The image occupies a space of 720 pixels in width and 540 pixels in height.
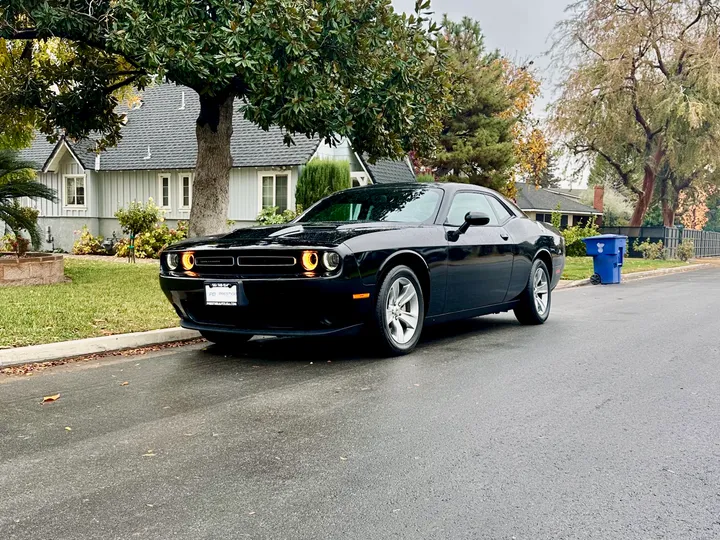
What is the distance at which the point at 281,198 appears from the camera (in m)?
23.8

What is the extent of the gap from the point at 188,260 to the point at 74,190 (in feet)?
73.7

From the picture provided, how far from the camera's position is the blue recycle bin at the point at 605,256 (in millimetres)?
17281

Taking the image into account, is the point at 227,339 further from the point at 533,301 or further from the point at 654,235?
the point at 654,235

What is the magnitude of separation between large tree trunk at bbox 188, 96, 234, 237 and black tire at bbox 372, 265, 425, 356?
22.3 ft

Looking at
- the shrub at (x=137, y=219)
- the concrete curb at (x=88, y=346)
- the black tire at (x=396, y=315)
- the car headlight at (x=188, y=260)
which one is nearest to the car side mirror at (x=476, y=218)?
the black tire at (x=396, y=315)

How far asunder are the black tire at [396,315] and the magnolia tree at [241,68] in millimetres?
4715

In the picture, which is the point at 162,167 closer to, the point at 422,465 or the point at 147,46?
the point at 147,46

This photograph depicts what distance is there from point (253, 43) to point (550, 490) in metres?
8.37

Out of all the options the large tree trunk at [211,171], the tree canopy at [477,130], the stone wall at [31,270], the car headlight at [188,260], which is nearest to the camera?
the car headlight at [188,260]

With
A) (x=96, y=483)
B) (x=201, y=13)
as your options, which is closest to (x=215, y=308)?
(x=96, y=483)

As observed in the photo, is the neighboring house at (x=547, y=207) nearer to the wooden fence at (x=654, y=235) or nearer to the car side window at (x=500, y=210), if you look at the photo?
the wooden fence at (x=654, y=235)

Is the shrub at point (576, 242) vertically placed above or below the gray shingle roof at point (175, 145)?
below

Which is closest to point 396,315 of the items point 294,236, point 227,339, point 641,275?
point 294,236

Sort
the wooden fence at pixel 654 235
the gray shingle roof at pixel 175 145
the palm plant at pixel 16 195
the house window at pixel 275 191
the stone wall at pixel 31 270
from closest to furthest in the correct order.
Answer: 1. the stone wall at pixel 31 270
2. the palm plant at pixel 16 195
3. the house window at pixel 275 191
4. the gray shingle roof at pixel 175 145
5. the wooden fence at pixel 654 235
